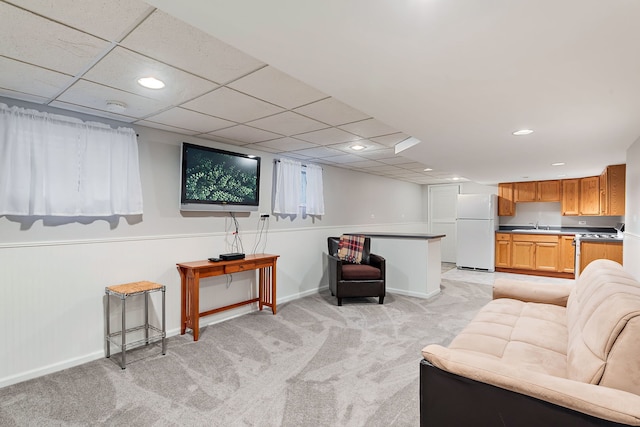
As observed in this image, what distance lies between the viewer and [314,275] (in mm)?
5234

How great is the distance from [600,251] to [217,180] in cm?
620

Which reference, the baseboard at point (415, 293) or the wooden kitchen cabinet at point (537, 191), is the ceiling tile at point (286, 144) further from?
the wooden kitchen cabinet at point (537, 191)

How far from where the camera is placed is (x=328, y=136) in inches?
140

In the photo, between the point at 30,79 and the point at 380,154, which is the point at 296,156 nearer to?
the point at 380,154

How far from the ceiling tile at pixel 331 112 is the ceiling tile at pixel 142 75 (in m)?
0.81

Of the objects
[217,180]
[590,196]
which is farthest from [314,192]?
[590,196]

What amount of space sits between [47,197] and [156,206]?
0.92 m

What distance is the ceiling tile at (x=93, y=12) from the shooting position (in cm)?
134

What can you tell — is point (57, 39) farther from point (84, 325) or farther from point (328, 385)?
point (328, 385)

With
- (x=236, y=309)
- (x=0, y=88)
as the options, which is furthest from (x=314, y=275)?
(x=0, y=88)

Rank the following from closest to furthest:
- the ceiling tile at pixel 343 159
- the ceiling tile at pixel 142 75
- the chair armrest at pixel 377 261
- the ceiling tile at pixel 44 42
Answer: the ceiling tile at pixel 44 42 < the ceiling tile at pixel 142 75 < the chair armrest at pixel 377 261 < the ceiling tile at pixel 343 159

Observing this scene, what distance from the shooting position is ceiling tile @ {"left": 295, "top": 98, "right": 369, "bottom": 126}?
257 centimetres

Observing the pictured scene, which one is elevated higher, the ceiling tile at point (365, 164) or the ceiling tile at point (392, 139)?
the ceiling tile at point (392, 139)

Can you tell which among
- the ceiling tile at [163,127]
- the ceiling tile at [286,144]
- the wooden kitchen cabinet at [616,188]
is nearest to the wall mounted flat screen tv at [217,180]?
the ceiling tile at [163,127]
